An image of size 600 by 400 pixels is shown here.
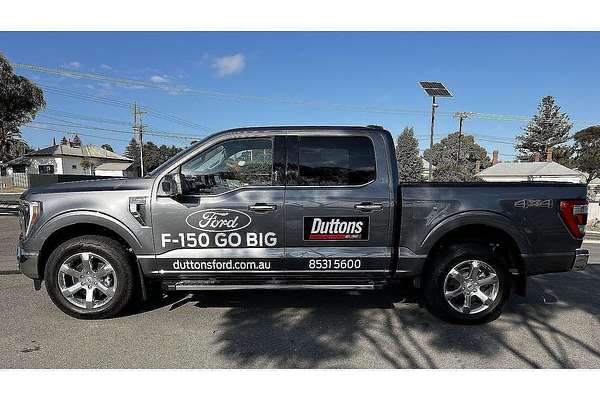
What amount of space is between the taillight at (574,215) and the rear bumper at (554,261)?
0.22 meters

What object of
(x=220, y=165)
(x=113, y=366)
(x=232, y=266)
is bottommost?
(x=113, y=366)

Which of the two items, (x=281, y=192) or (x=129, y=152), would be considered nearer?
(x=281, y=192)

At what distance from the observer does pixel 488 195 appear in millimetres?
3859

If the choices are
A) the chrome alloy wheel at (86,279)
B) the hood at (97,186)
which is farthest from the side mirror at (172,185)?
the chrome alloy wheel at (86,279)

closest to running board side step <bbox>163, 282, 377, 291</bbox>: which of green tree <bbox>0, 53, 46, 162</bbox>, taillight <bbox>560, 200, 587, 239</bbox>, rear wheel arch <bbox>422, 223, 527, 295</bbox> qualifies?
rear wheel arch <bbox>422, 223, 527, 295</bbox>

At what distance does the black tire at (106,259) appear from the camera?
3895 mm

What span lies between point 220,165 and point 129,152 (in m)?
110

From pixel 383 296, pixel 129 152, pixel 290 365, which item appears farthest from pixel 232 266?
pixel 129 152

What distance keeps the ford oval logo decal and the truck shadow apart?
996 millimetres

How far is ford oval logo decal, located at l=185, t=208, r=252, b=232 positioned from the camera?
3.79m

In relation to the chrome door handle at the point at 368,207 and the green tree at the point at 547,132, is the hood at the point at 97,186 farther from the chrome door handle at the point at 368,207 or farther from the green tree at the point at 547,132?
the green tree at the point at 547,132

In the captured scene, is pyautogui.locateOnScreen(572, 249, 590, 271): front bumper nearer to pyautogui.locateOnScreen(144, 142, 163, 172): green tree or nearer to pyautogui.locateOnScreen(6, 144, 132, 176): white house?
pyautogui.locateOnScreen(6, 144, 132, 176): white house

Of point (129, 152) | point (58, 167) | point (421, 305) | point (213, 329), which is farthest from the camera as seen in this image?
point (129, 152)

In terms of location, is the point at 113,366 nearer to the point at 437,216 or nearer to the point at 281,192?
the point at 281,192
